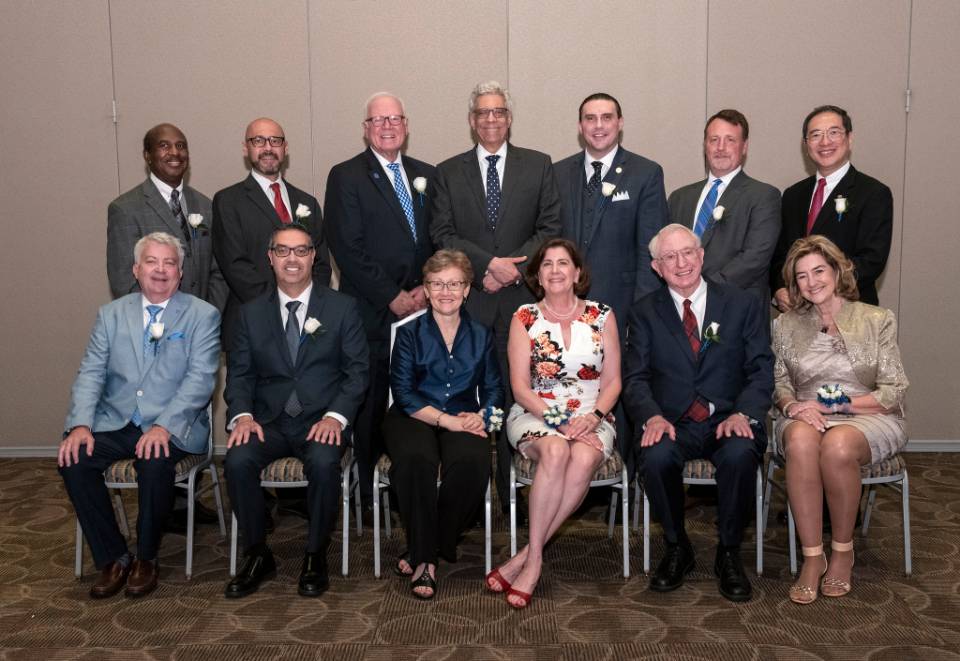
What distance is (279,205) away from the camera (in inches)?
178

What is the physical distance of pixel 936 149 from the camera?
577 centimetres

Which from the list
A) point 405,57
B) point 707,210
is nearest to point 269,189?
point 405,57

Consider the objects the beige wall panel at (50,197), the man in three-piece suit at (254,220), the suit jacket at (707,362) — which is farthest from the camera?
the beige wall panel at (50,197)

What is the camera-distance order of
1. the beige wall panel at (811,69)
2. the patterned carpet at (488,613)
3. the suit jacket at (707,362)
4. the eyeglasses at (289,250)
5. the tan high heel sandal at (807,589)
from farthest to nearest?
1. the beige wall panel at (811,69)
2. the eyeglasses at (289,250)
3. the suit jacket at (707,362)
4. the tan high heel sandal at (807,589)
5. the patterned carpet at (488,613)

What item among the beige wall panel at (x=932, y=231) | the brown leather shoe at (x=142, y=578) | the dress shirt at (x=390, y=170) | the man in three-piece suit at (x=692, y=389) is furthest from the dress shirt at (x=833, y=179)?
the brown leather shoe at (x=142, y=578)

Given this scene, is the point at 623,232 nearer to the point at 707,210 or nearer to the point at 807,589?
the point at 707,210

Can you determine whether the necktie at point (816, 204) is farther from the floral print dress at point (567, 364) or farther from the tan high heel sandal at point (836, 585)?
the tan high heel sandal at point (836, 585)

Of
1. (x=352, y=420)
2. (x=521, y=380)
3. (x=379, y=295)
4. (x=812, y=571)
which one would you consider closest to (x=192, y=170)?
(x=379, y=295)

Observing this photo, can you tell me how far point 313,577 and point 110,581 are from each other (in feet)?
2.92

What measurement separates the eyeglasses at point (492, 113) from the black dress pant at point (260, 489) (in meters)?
1.82

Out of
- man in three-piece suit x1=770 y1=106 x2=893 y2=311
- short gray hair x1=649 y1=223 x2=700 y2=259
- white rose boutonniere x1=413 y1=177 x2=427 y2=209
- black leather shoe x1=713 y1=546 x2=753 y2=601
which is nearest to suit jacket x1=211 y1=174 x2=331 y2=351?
white rose boutonniere x1=413 y1=177 x2=427 y2=209

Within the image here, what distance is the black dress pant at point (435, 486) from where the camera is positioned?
360cm

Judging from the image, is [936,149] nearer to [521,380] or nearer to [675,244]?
[675,244]

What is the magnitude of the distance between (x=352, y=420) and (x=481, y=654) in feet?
4.18
